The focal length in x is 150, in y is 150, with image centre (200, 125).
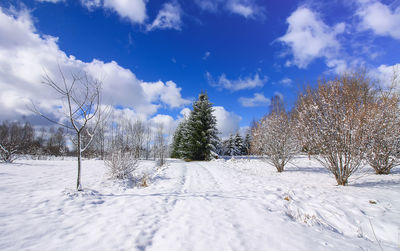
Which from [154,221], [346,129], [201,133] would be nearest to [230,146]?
[201,133]

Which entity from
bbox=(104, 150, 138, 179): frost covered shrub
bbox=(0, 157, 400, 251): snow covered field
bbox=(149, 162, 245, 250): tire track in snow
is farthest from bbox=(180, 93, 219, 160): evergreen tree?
bbox=(149, 162, 245, 250): tire track in snow

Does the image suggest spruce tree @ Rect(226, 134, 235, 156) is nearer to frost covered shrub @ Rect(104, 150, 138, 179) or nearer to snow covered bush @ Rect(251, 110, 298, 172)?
snow covered bush @ Rect(251, 110, 298, 172)

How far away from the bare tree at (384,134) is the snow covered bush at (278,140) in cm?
335

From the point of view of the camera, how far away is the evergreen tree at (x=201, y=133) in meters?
20.6

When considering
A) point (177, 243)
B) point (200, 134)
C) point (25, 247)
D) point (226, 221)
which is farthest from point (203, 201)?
point (200, 134)

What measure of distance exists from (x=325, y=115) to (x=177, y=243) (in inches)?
264

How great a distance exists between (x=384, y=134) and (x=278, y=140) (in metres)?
4.38

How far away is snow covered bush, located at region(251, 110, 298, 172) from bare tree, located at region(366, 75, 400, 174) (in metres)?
3.35

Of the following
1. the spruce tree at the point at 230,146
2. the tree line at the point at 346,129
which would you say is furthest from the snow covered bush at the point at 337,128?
the spruce tree at the point at 230,146

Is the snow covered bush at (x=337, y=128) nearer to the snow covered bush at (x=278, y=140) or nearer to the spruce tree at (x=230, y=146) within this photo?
the snow covered bush at (x=278, y=140)

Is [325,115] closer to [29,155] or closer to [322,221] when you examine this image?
[322,221]

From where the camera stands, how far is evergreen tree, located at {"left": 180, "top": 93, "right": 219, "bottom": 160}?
811 inches

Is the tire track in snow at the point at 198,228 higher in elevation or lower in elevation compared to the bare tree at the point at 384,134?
lower

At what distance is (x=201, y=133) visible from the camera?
817 inches
